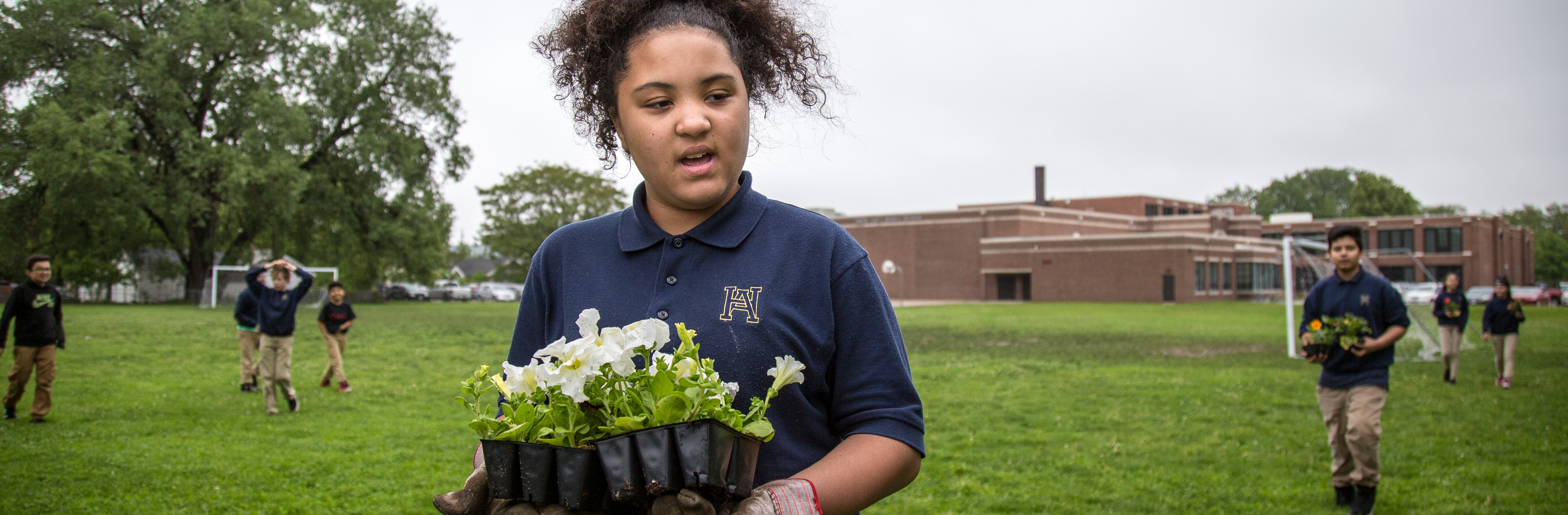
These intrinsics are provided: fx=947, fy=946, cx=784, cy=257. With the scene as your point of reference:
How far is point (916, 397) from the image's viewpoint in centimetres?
167

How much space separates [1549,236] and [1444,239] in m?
35.9

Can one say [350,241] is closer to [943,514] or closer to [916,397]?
[943,514]

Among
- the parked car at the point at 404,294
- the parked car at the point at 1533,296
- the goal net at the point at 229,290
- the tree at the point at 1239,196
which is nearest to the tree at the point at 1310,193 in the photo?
the tree at the point at 1239,196

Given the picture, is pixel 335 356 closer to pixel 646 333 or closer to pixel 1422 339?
pixel 646 333

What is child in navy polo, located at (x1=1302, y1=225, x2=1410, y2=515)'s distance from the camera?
6309mm

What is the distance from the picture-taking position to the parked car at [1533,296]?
57156mm

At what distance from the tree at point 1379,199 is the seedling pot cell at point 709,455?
11235 cm

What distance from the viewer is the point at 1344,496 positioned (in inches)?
259

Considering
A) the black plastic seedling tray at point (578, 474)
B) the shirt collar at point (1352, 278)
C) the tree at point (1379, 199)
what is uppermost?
the tree at point (1379, 199)

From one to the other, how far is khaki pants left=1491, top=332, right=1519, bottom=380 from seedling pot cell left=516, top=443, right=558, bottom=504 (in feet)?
51.4

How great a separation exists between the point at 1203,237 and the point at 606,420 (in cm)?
6418

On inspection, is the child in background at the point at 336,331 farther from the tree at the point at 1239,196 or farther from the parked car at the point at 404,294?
the tree at the point at 1239,196

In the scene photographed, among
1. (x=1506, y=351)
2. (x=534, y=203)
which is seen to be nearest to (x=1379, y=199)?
(x=534, y=203)

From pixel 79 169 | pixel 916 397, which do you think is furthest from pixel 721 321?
pixel 79 169
